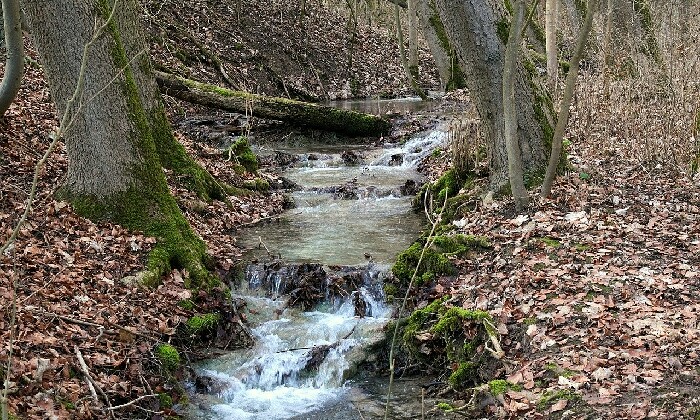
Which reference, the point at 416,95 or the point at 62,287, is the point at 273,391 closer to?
the point at 62,287

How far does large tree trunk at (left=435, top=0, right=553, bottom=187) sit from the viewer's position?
8109 millimetres

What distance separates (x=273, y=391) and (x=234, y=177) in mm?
5925

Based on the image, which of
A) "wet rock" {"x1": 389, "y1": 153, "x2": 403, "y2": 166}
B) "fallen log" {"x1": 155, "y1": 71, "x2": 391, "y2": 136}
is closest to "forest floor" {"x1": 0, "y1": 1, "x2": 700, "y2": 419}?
"fallen log" {"x1": 155, "y1": 71, "x2": 391, "y2": 136}

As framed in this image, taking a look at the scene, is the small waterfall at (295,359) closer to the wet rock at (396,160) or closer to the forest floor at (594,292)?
the forest floor at (594,292)

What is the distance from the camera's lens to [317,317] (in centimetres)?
721

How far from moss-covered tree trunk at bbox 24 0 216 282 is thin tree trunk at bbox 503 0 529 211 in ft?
12.5

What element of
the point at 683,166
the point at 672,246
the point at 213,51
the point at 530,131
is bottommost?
the point at 672,246

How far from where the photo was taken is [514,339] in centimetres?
557

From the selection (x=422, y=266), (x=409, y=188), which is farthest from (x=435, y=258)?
(x=409, y=188)

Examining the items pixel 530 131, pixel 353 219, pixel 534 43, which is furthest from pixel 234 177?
pixel 534 43

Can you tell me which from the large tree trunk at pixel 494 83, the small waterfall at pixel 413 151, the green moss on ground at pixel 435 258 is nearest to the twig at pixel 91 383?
the green moss on ground at pixel 435 258

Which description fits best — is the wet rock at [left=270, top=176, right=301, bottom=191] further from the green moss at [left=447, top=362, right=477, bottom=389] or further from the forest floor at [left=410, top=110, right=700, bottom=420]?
the green moss at [left=447, top=362, right=477, bottom=389]

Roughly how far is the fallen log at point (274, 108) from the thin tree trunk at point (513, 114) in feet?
22.1

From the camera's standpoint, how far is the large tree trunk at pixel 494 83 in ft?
26.6
